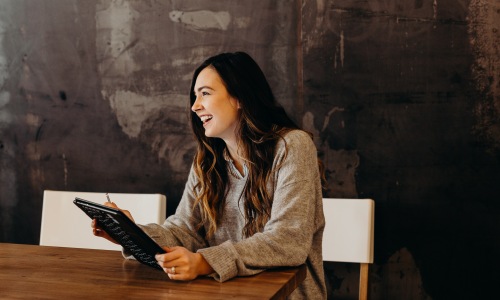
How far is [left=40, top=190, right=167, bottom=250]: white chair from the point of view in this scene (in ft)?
8.63

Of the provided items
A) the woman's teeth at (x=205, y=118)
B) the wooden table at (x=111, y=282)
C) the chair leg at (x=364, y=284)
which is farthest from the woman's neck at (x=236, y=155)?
the chair leg at (x=364, y=284)

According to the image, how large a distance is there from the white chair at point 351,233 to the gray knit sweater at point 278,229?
589 mm

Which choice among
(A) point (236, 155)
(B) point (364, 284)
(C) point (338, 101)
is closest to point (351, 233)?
(B) point (364, 284)

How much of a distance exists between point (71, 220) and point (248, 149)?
126cm

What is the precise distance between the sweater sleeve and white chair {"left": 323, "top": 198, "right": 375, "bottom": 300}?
61 centimetres

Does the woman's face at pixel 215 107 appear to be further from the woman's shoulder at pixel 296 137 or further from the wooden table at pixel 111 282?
the wooden table at pixel 111 282

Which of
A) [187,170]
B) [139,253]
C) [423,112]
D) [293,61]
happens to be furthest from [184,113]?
[139,253]

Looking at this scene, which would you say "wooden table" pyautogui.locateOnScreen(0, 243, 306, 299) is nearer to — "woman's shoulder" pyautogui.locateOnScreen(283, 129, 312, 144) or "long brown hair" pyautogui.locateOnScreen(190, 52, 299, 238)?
"long brown hair" pyautogui.locateOnScreen(190, 52, 299, 238)

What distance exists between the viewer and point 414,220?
2.57 m

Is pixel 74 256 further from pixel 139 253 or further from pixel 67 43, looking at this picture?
pixel 67 43

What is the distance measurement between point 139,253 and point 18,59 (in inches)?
79.1

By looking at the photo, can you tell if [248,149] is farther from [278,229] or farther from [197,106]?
[278,229]

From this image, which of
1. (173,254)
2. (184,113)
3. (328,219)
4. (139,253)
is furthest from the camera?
(184,113)

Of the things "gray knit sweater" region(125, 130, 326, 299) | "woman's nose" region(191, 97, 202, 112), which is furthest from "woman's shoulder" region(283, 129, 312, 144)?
"woman's nose" region(191, 97, 202, 112)
